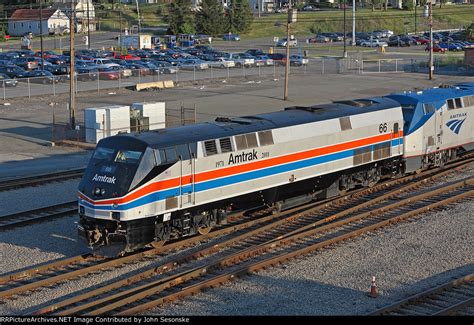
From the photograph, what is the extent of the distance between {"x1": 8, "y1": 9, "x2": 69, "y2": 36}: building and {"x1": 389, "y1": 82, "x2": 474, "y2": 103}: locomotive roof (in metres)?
104

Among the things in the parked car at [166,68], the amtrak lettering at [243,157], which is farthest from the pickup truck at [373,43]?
the amtrak lettering at [243,157]

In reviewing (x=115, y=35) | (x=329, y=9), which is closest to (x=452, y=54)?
(x=115, y=35)

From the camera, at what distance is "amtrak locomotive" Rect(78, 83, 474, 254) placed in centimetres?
1994

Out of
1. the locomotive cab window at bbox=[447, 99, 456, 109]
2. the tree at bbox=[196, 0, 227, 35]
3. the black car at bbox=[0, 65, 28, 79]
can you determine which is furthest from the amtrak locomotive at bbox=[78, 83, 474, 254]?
the tree at bbox=[196, 0, 227, 35]

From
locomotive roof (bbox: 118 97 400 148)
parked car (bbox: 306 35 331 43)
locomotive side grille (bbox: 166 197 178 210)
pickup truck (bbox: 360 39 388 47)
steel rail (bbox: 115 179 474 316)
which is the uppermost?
parked car (bbox: 306 35 331 43)

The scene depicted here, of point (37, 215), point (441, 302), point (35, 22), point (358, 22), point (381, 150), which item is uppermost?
point (358, 22)

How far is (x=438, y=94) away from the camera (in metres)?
32.2

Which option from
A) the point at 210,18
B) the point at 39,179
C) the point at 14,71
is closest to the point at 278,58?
the point at 14,71

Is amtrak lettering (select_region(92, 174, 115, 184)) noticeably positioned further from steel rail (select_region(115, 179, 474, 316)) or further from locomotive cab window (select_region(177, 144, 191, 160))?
steel rail (select_region(115, 179, 474, 316))

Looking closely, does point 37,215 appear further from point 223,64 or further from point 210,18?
point 210,18

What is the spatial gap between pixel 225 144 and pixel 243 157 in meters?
0.82

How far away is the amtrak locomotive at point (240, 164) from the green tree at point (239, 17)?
A: 344 ft

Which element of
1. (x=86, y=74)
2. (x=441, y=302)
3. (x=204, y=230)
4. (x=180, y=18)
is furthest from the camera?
(x=180, y=18)

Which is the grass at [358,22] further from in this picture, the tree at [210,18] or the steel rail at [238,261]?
the steel rail at [238,261]
